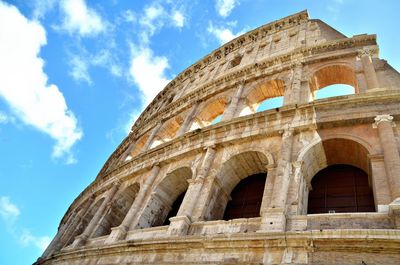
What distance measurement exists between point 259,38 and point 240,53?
1.21 meters

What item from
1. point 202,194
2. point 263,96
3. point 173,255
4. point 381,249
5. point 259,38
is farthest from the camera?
point 259,38

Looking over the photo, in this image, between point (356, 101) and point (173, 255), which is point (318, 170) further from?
point (173, 255)

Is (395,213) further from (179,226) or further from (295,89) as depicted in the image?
(295,89)

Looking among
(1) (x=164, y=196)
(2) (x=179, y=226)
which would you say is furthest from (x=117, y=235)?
(2) (x=179, y=226)

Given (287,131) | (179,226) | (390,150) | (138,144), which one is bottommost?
(179,226)

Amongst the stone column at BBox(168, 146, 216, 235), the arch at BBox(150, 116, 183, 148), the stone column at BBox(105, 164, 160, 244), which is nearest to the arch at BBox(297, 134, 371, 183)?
the stone column at BBox(168, 146, 216, 235)

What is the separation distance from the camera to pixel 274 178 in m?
7.69

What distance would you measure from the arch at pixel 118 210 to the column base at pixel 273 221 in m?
6.18

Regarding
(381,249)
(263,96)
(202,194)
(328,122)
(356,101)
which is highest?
(263,96)

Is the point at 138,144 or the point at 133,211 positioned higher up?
the point at 138,144

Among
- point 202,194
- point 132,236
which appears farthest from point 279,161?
point 132,236

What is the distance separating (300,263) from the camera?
217 inches

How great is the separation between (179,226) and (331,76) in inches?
296

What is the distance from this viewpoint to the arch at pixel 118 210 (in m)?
11.3
